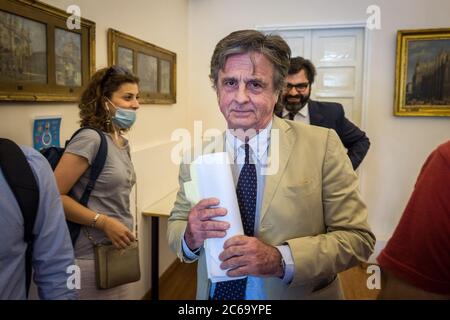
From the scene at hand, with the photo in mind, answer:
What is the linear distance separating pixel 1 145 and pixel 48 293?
34 centimetres

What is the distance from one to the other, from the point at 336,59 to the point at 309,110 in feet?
3.69

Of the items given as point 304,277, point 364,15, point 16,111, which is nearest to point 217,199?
point 304,277

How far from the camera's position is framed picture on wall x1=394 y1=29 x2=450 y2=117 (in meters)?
2.23

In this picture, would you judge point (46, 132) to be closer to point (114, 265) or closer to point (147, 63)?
point (114, 265)

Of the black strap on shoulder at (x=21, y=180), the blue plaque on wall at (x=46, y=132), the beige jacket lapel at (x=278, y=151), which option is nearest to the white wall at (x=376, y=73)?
the blue plaque on wall at (x=46, y=132)

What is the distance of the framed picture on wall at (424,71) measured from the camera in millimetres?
2232

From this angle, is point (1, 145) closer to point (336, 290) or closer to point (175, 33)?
point (336, 290)

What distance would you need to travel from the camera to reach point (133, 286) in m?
1.78

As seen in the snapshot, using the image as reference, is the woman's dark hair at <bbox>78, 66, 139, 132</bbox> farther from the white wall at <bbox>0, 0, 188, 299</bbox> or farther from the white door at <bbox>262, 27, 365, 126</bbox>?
the white door at <bbox>262, 27, 365, 126</bbox>

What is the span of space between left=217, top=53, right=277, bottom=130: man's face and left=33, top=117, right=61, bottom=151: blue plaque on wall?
707 mm

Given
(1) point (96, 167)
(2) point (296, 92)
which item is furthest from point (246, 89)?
(2) point (296, 92)

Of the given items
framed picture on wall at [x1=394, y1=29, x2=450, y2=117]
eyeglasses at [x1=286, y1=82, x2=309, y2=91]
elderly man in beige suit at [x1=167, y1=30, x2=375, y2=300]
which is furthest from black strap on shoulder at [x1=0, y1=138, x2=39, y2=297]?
framed picture on wall at [x1=394, y1=29, x2=450, y2=117]

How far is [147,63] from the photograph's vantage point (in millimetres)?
1851

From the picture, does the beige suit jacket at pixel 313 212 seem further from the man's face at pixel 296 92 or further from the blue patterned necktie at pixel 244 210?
the man's face at pixel 296 92
